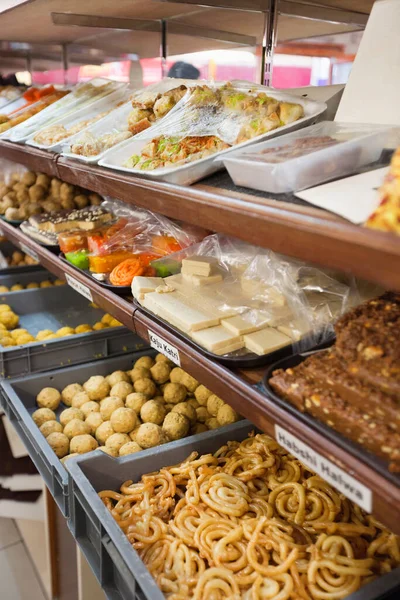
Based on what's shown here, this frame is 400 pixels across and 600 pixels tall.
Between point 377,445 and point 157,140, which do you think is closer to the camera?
point 377,445

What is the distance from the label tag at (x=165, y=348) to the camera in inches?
56.5

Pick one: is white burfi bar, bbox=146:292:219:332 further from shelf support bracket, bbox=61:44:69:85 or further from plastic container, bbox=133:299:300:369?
shelf support bracket, bbox=61:44:69:85

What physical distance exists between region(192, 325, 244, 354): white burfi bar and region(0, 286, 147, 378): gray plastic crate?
118 centimetres

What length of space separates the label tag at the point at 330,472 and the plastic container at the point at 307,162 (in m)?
0.50

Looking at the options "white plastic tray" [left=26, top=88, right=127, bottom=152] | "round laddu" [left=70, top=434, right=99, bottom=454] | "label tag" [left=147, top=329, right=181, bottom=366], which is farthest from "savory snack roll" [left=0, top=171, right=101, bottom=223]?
"label tag" [left=147, top=329, right=181, bottom=366]

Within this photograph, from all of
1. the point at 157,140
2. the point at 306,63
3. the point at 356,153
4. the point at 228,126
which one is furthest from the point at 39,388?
the point at 306,63

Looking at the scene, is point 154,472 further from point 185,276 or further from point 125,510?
point 185,276

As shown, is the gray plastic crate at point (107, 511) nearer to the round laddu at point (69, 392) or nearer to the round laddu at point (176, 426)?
the round laddu at point (176, 426)

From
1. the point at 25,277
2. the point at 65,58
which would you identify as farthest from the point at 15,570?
the point at 65,58

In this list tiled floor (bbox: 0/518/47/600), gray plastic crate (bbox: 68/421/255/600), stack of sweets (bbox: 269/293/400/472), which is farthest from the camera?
tiled floor (bbox: 0/518/47/600)

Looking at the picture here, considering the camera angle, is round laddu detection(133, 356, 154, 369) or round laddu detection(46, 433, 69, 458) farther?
round laddu detection(133, 356, 154, 369)

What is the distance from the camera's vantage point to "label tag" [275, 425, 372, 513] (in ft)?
2.97

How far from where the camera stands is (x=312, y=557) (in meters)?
1.30

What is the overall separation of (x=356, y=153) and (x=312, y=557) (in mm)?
924
